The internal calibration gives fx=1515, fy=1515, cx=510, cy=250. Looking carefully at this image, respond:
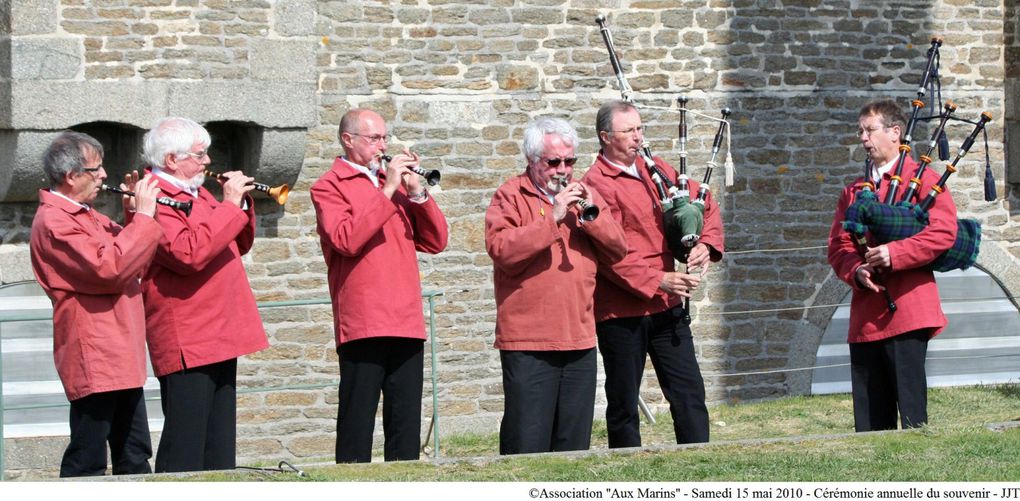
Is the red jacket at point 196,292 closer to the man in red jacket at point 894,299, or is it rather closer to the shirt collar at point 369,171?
the shirt collar at point 369,171

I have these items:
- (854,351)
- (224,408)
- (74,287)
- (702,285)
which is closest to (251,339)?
(224,408)

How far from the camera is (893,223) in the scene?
6.07 meters

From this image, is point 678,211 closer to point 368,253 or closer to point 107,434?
point 368,253

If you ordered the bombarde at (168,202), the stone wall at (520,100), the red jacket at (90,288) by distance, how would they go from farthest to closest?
the stone wall at (520,100) → the bombarde at (168,202) → the red jacket at (90,288)

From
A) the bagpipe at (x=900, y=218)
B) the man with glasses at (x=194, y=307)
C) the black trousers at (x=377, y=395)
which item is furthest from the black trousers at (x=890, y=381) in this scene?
the man with glasses at (x=194, y=307)

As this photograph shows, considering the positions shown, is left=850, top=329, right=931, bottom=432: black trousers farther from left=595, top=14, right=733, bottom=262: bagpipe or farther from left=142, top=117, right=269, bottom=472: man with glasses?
left=142, top=117, right=269, bottom=472: man with glasses

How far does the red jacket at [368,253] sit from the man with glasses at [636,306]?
0.75m

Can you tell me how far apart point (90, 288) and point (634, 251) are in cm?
217

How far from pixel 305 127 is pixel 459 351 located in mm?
1771

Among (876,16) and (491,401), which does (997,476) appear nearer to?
(491,401)

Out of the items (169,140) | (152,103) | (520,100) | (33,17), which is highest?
(33,17)

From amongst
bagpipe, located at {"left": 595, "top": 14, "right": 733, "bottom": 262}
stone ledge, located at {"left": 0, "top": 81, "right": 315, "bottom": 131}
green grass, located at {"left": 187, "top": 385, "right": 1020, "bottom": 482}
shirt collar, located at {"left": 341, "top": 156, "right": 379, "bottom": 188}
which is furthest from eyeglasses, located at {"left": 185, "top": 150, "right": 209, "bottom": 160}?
stone ledge, located at {"left": 0, "top": 81, "right": 315, "bottom": 131}

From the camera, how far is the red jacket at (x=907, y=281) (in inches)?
238

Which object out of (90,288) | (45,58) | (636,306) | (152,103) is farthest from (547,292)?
(45,58)
